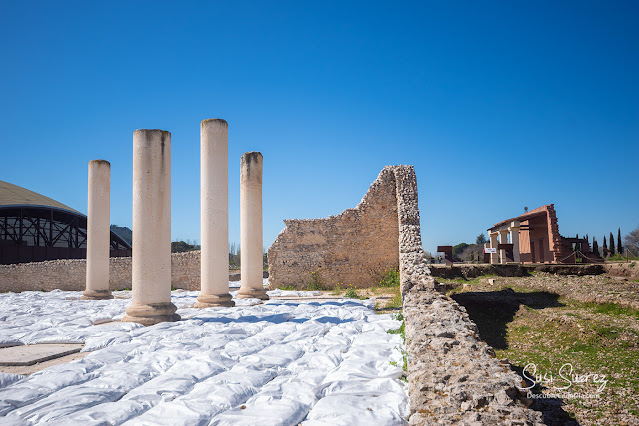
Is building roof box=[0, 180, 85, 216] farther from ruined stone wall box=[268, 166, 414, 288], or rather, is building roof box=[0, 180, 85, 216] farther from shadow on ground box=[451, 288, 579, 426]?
shadow on ground box=[451, 288, 579, 426]

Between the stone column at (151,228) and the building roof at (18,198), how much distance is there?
1149 inches

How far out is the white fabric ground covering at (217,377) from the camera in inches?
144

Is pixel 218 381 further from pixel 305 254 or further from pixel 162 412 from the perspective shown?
pixel 305 254

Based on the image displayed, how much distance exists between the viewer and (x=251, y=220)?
1411cm

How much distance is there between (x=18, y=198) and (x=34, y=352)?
38.0m

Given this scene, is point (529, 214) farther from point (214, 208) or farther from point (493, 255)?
point (214, 208)

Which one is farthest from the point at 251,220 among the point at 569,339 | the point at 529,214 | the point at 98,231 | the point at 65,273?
the point at 529,214

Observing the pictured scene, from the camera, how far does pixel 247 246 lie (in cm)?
1412

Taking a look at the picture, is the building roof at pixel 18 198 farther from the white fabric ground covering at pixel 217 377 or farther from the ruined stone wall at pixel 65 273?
the white fabric ground covering at pixel 217 377

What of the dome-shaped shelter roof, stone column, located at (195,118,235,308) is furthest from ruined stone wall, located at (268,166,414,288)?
the dome-shaped shelter roof

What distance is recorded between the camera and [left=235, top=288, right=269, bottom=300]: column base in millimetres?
13445

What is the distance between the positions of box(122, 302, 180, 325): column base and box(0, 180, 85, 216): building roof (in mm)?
29597

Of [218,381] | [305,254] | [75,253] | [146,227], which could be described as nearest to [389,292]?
[305,254]

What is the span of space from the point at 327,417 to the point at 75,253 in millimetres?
34774
